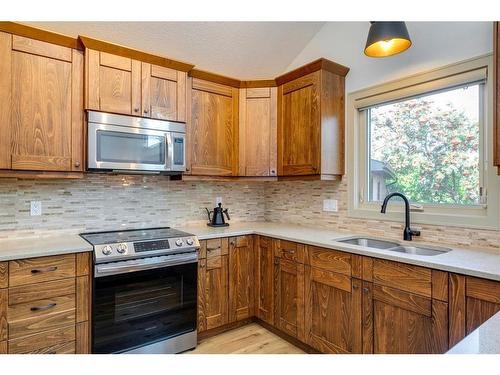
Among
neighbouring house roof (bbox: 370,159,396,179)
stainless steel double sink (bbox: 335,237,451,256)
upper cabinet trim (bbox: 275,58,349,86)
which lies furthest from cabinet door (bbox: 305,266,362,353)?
upper cabinet trim (bbox: 275,58,349,86)

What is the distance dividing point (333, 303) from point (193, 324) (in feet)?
3.48

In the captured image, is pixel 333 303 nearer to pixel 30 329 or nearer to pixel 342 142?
pixel 342 142

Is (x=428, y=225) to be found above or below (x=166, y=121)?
below

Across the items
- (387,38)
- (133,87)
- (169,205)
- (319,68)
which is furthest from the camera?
(169,205)

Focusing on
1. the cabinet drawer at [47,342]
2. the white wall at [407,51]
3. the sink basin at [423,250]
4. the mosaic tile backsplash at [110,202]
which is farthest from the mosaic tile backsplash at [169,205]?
the white wall at [407,51]

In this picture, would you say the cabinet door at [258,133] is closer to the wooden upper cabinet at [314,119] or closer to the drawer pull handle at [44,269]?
the wooden upper cabinet at [314,119]

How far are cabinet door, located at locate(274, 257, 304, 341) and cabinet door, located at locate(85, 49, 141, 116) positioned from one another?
166 centimetres

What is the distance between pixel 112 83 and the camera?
223 cm

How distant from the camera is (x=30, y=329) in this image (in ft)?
5.81

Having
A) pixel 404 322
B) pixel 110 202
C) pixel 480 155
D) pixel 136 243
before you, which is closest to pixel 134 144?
pixel 110 202

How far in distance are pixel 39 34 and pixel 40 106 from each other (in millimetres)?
458

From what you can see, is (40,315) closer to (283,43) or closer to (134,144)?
(134,144)
